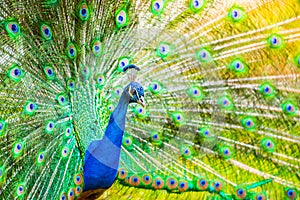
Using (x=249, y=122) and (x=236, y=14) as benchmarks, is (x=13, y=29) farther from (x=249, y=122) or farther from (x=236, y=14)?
(x=249, y=122)

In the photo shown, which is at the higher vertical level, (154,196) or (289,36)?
(289,36)

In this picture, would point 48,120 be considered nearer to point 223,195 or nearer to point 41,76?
point 41,76

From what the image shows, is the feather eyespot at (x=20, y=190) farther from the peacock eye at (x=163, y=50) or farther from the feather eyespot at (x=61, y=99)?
the peacock eye at (x=163, y=50)

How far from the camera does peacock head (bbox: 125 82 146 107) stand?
373 cm

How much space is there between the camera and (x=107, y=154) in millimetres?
4004

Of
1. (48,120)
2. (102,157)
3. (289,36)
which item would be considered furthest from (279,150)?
(48,120)

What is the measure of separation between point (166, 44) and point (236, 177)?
3.08 feet

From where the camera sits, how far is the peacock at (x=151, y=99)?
400 cm

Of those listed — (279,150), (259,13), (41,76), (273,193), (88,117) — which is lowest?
(273,193)

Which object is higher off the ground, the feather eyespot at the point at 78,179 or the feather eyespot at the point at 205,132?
the feather eyespot at the point at 205,132

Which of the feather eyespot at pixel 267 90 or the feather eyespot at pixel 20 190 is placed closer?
the feather eyespot at pixel 20 190

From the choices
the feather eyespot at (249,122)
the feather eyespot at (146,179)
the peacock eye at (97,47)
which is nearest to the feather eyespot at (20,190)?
the feather eyespot at (146,179)

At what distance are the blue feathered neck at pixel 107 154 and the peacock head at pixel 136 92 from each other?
39 mm

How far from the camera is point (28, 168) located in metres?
4.03
